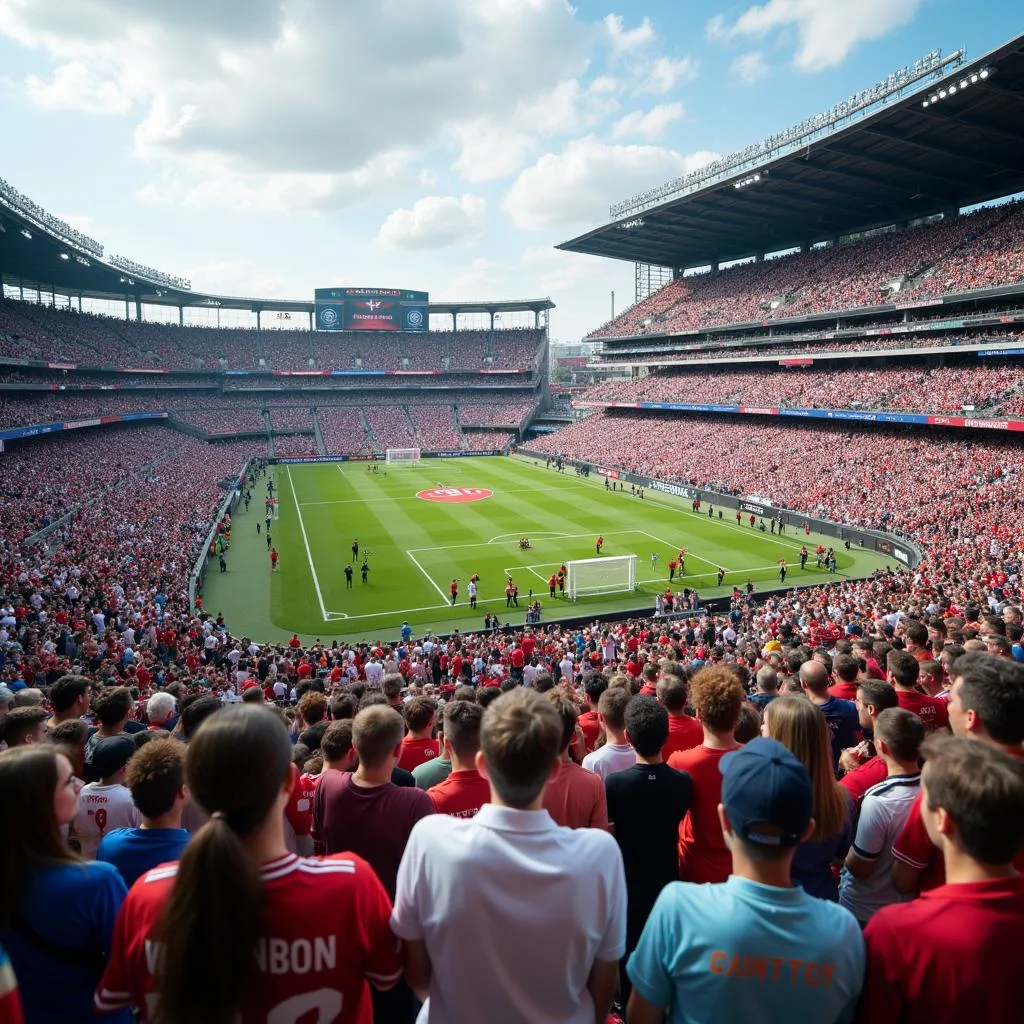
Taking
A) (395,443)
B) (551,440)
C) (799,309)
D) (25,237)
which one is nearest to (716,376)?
(799,309)

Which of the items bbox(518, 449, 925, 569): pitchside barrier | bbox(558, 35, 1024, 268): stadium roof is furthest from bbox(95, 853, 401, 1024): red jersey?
bbox(558, 35, 1024, 268): stadium roof

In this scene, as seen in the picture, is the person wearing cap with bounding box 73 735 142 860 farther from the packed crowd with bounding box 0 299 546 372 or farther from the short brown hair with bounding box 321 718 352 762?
the packed crowd with bounding box 0 299 546 372

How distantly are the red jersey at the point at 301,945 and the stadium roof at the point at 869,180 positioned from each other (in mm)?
44269

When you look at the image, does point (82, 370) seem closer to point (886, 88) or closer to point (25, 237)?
point (25, 237)

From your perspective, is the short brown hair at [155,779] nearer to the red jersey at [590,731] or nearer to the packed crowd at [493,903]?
the packed crowd at [493,903]

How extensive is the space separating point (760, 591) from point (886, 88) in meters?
32.5

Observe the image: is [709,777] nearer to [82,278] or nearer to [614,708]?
[614,708]

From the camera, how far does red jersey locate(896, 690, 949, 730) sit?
6.63 metres

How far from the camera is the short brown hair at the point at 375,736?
3.94m

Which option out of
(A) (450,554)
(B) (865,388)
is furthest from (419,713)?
(B) (865,388)

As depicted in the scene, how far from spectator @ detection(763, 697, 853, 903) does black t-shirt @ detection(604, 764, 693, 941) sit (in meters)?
0.70

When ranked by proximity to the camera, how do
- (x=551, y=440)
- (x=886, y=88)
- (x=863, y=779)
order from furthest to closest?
1. (x=551, y=440)
2. (x=886, y=88)
3. (x=863, y=779)

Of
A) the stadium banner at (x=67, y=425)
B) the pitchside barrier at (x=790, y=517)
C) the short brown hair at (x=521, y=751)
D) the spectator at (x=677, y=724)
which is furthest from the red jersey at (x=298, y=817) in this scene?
the stadium banner at (x=67, y=425)

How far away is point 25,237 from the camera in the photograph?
5084 centimetres
